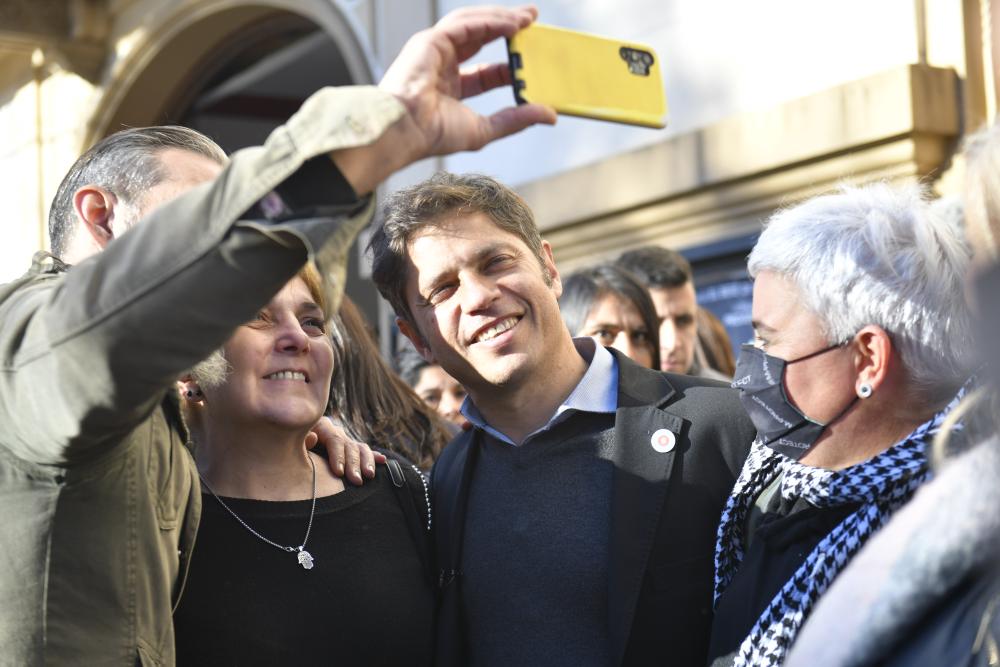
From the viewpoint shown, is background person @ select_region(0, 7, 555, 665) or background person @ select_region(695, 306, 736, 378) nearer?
background person @ select_region(0, 7, 555, 665)

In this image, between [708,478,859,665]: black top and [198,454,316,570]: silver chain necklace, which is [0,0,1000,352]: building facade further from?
[198,454,316,570]: silver chain necklace

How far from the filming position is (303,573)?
3.00 meters

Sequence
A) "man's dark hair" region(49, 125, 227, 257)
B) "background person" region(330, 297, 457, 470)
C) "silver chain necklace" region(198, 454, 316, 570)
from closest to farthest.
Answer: "man's dark hair" region(49, 125, 227, 257)
"silver chain necklace" region(198, 454, 316, 570)
"background person" region(330, 297, 457, 470)

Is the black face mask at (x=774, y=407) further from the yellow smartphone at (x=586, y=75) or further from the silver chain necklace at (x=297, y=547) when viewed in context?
the silver chain necklace at (x=297, y=547)

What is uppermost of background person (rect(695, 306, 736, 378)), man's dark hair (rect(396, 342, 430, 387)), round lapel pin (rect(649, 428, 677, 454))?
round lapel pin (rect(649, 428, 677, 454))

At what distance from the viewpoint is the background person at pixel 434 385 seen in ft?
17.5

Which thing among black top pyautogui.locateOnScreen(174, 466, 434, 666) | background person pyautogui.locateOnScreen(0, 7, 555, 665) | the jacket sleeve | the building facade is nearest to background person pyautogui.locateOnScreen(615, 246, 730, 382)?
the building facade

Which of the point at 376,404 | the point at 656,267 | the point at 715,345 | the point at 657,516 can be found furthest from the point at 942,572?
the point at 715,345

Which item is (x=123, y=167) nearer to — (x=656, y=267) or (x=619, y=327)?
(x=619, y=327)

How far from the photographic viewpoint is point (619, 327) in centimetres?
499

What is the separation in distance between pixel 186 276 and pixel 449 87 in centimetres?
57

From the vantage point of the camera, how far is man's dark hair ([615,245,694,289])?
5598 mm

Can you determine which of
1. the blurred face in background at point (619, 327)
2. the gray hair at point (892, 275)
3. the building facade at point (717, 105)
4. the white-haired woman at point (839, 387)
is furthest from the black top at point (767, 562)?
the building facade at point (717, 105)

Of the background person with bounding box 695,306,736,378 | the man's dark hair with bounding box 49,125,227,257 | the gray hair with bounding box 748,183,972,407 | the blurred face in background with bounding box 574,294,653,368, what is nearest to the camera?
the man's dark hair with bounding box 49,125,227,257
